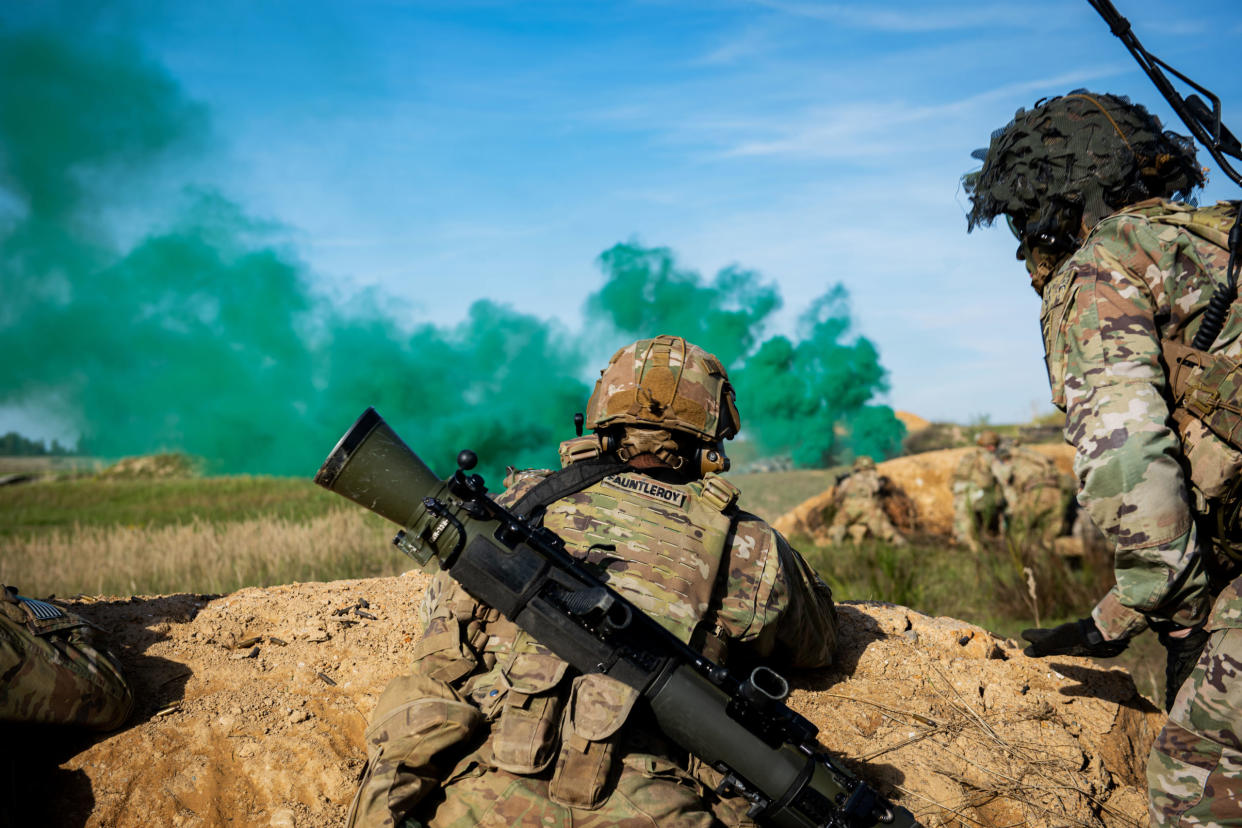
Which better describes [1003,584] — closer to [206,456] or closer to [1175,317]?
[1175,317]

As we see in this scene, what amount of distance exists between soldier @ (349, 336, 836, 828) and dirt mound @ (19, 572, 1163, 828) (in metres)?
0.57

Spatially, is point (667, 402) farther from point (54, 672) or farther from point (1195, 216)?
point (54, 672)

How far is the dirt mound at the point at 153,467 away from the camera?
28219 millimetres

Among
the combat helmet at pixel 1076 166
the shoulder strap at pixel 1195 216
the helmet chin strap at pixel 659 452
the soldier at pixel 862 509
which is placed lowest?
the helmet chin strap at pixel 659 452

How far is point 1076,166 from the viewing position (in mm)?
3203

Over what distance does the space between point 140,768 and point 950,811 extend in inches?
134

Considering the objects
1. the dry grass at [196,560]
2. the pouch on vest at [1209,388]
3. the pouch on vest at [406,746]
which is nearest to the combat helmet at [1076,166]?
the pouch on vest at [1209,388]

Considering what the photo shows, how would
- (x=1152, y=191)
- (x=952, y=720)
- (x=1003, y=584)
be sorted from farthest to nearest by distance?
(x=1003, y=584) → (x=952, y=720) → (x=1152, y=191)

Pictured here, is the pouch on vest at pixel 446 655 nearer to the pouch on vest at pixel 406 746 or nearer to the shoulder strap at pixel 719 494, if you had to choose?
the pouch on vest at pixel 406 746

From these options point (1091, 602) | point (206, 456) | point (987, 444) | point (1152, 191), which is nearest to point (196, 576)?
point (1152, 191)

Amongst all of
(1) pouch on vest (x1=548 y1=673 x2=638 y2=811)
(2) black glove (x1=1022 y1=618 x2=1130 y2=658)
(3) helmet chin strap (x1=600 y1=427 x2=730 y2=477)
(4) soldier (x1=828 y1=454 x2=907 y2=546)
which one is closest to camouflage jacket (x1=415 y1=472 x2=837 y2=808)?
(1) pouch on vest (x1=548 y1=673 x2=638 y2=811)

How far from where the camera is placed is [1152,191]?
3.33 metres

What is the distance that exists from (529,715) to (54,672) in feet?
6.27

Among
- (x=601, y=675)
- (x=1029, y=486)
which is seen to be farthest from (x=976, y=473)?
(x=601, y=675)
